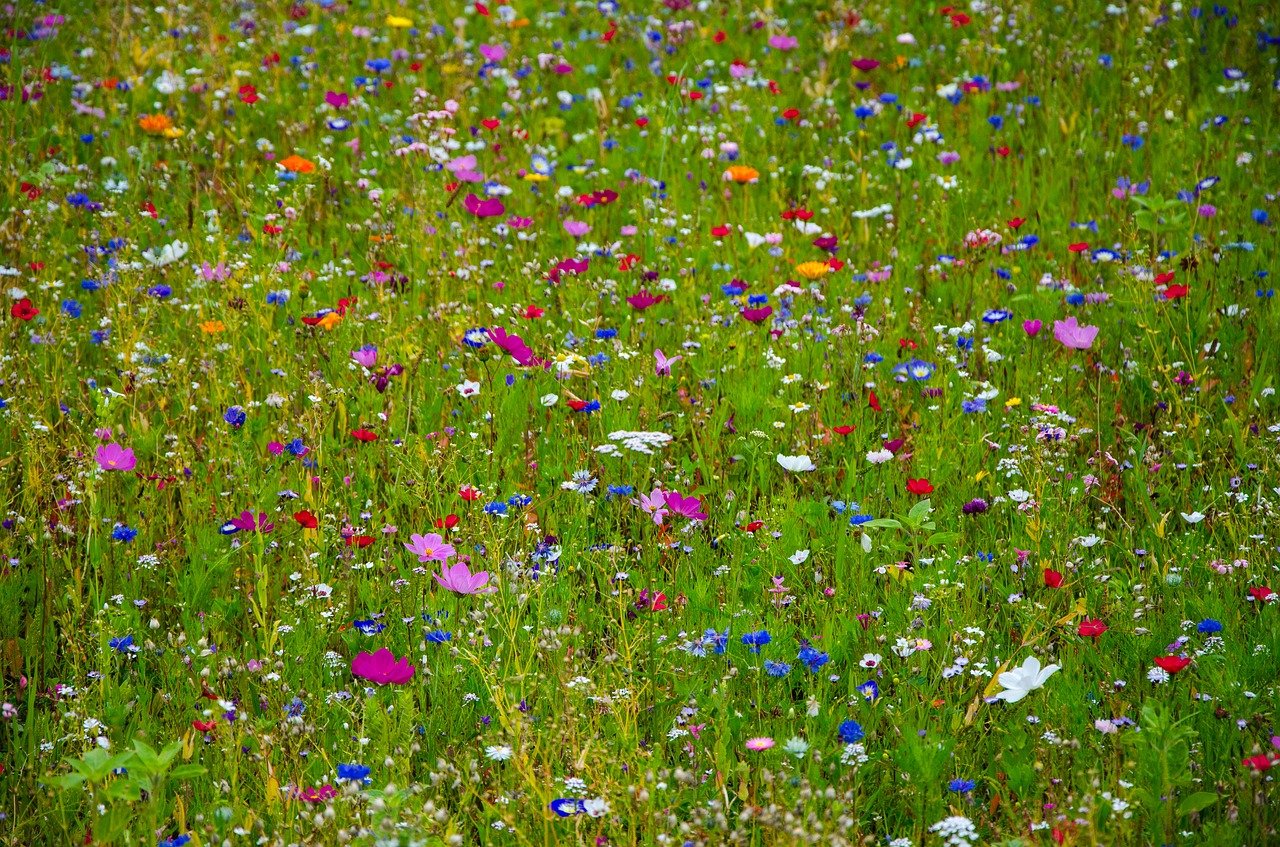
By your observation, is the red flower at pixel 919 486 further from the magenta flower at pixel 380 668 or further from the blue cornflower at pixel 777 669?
the magenta flower at pixel 380 668

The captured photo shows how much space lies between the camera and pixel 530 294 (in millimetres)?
4176

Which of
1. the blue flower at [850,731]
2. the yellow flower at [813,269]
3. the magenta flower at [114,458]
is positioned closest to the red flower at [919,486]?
the blue flower at [850,731]

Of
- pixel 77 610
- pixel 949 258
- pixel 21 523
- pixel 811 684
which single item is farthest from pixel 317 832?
pixel 949 258

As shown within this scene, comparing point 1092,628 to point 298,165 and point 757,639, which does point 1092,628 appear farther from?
point 298,165

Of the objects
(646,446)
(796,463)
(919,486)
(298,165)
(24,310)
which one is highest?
(298,165)

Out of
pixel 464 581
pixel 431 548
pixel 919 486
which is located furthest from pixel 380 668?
pixel 919 486

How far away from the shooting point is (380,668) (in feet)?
7.53

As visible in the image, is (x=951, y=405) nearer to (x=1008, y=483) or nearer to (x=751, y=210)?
(x=1008, y=483)

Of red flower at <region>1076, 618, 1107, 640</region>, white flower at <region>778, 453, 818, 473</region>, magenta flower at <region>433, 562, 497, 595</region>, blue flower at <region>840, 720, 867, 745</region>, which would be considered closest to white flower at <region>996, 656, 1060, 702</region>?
red flower at <region>1076, 618, 1107, 640</region>

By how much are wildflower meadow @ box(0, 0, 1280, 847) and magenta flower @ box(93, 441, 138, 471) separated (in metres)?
0.07

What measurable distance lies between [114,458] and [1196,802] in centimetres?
245

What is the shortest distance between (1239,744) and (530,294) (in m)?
2.63

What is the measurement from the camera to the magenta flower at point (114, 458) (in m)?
2.91

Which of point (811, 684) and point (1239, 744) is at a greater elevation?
point (811, 684)
